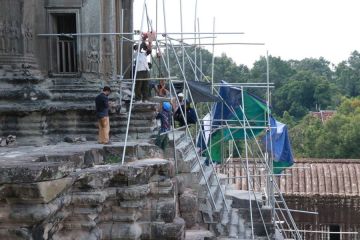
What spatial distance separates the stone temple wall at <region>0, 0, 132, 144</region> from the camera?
9211 mm

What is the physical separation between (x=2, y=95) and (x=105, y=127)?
72.3 inches

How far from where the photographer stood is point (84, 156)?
688cm

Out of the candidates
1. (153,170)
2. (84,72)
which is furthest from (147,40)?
(153,170)

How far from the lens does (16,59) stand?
31.0 feet

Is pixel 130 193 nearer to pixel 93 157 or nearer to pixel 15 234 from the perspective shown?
pixel 93 157

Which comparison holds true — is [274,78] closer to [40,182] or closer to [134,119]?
[134,119]

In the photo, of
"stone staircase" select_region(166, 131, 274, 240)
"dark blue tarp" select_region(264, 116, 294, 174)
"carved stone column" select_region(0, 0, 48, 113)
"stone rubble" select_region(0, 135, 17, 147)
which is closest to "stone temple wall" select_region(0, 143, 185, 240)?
"stone staircase" select_region(166, 131, 274, 240)

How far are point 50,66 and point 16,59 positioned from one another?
0.69m

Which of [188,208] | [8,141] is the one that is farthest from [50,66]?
[188,208]

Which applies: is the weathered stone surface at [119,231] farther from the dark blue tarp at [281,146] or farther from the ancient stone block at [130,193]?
the dark blue tarp at [281,146]

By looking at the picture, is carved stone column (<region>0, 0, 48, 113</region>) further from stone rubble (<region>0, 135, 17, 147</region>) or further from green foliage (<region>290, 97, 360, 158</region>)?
green foliage (<region>290, 97, 360, 158</region>)

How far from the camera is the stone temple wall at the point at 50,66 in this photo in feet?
30.2

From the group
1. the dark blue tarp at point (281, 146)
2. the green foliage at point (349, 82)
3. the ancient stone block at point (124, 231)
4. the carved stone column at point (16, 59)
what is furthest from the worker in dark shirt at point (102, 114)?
the green foliage at point (349, 82)

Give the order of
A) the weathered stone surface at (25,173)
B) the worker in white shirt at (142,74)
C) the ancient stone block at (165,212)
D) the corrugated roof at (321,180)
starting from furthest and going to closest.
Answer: the corrugated roof at (321,180) → the worker in white shirt at (142,74) → the ancient stone block at (165,212) → the weathered stone surface at (25,173)
